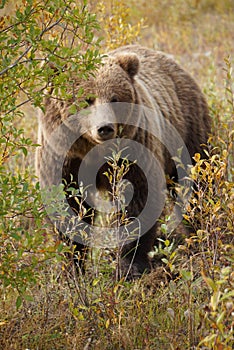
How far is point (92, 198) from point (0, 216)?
181cm

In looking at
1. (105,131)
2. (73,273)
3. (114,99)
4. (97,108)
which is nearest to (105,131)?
(105,131)

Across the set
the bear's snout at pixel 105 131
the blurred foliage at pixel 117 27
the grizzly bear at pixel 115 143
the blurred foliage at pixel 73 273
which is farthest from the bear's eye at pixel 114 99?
the blurred foliage at pixel 117 27

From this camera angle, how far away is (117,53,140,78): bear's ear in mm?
4766

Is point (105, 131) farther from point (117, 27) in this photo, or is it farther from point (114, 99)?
point (117, 27)

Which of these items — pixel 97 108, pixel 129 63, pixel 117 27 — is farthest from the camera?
pixel 117 27

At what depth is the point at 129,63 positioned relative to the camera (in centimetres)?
477

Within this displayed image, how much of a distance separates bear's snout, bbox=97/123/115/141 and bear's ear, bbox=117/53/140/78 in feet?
2.27

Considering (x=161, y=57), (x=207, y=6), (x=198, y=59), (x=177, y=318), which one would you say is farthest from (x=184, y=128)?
(x=207, y=6)

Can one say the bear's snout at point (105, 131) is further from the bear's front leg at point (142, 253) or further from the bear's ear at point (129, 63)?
the bear's front leg at point (142, 253)

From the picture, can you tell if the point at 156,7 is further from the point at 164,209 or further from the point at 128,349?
the point at 128,349

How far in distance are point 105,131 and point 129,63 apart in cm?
77

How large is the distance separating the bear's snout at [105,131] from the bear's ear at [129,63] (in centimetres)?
69

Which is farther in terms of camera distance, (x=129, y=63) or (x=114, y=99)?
(x=129, y=63)

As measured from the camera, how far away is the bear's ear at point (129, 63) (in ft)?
15.6
